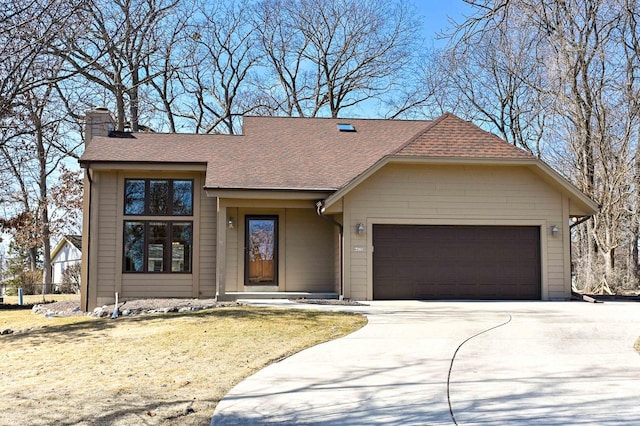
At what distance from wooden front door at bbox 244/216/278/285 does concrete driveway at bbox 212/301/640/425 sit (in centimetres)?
592

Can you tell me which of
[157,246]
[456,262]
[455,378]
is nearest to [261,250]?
[157,246]

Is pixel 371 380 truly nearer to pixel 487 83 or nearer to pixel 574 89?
pixel 574 89

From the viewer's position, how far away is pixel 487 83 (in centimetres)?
3162

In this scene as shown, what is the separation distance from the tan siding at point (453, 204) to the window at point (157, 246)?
15.1 ft

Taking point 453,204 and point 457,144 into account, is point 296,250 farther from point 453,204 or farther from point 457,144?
point 457,144

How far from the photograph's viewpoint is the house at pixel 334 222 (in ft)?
52.2

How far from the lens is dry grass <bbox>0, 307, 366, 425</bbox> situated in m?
6.44

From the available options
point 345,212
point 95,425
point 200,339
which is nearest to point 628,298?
point 345,212

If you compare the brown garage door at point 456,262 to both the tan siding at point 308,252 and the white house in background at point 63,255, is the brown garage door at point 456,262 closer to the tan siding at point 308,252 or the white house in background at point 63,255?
the tan siding at point 308,252

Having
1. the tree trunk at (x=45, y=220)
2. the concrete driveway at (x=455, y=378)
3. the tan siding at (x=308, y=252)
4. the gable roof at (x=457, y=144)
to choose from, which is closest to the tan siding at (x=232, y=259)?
the tan siding at (x=308, y=252)

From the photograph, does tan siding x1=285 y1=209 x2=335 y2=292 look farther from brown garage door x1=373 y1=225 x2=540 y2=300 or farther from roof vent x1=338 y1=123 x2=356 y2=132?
roof vent x1=338 y1=123 x2=356 y2=132

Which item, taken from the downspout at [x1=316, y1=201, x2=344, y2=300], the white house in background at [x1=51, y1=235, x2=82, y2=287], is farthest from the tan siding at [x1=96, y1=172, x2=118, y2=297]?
the white house in background at [x1=51, y1=235, x2=82, y2=287]

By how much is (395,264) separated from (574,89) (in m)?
10.5

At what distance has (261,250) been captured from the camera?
1714cm
